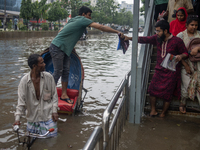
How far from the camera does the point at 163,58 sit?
13.6 ft

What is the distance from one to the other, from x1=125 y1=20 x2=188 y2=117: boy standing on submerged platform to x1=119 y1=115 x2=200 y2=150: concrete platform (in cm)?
36

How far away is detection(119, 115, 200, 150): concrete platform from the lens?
341 cm

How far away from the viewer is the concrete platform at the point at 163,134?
3408 mm

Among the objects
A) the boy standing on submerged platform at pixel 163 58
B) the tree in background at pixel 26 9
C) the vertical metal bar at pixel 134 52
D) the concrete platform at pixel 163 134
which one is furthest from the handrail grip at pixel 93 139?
the tree in background at pixel 26 9

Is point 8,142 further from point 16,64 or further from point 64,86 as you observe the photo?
point 16,64

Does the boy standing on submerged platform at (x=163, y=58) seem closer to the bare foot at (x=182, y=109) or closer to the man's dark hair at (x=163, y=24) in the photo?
the man's dark hair at (x=163, y=24)

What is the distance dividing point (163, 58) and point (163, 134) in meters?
1.27

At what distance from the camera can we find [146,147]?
3.38m

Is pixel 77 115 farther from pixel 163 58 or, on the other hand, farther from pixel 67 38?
pixel 163 58

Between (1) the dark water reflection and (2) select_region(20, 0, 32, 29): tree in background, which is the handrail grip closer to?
(1) the dark water reflection

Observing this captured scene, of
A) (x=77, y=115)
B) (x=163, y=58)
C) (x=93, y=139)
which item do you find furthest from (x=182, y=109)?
(x=93, y=139)

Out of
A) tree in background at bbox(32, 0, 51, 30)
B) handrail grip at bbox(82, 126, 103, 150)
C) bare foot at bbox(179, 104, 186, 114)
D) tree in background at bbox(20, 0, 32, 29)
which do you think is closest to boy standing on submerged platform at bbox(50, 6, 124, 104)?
bare foot at bbox(179, 104, 186, 114)

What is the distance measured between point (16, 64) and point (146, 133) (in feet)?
25.6

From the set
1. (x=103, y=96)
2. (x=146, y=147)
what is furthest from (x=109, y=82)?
(x=146, y=147)
